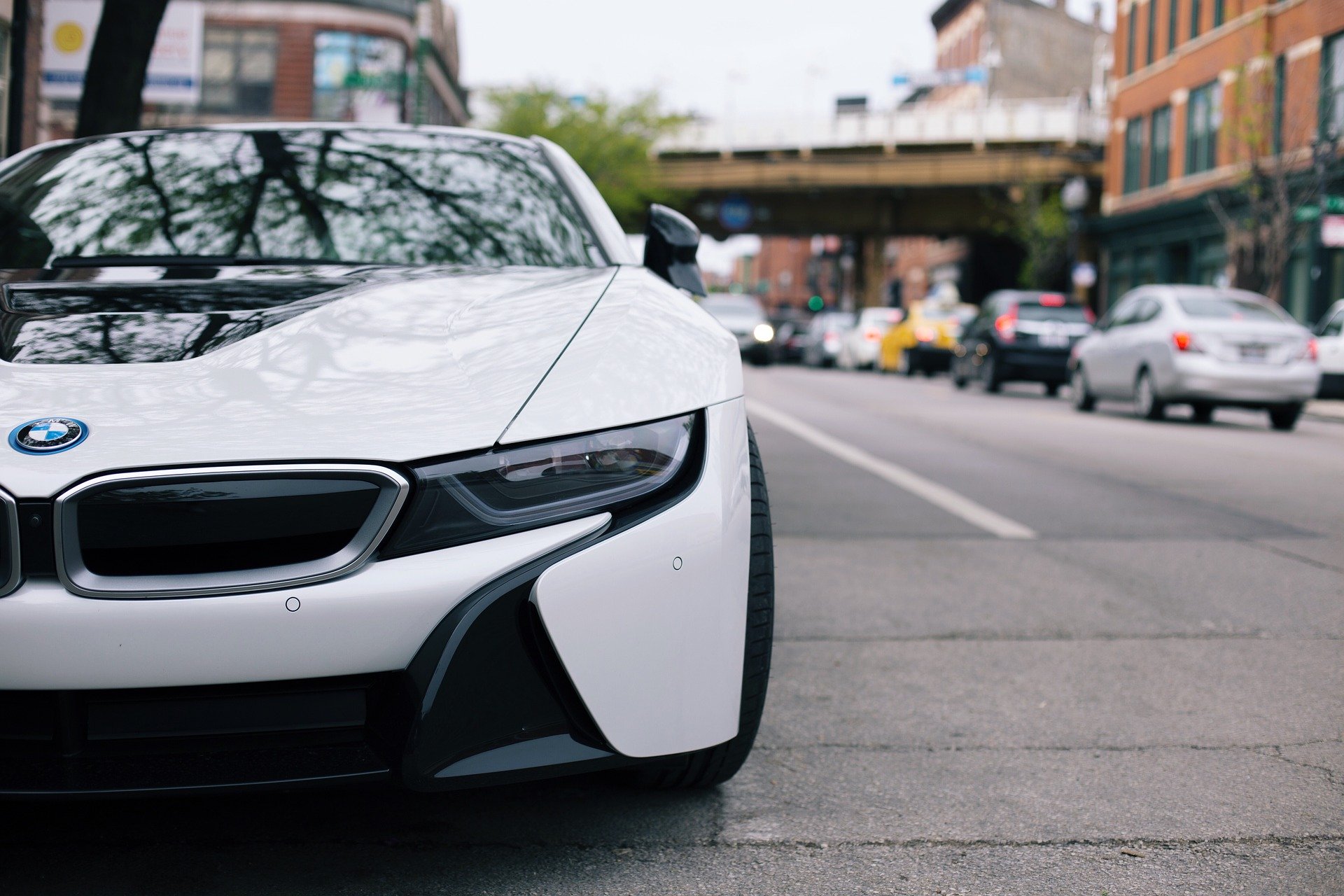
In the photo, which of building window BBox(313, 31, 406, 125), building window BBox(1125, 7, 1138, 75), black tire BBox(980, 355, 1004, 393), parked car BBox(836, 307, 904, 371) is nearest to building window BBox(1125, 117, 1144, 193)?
building window BBox(1125, 7, 1138, 75)

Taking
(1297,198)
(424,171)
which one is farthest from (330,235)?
(1297,198)

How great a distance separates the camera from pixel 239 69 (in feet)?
141

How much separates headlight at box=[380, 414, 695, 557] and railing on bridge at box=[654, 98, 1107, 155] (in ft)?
171

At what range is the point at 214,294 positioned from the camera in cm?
294

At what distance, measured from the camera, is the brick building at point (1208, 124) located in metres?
27.9

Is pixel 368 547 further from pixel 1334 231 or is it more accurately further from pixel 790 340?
pixel 790 340

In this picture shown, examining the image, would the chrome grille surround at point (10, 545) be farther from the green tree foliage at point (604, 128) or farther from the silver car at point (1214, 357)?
the green tree foliage at point (604, 128)

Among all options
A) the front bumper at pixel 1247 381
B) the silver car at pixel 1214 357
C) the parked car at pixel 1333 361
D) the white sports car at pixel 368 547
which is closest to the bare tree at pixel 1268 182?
the parked car at pixel 1333 361

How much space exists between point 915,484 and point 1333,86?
24.0 meters

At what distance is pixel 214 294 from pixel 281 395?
0.62 meters

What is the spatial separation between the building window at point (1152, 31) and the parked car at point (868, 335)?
12849 millimetres

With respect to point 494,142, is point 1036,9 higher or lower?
higher

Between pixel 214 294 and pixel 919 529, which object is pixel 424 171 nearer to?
pixel 214 294

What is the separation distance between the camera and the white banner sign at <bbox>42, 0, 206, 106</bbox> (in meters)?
13.9
